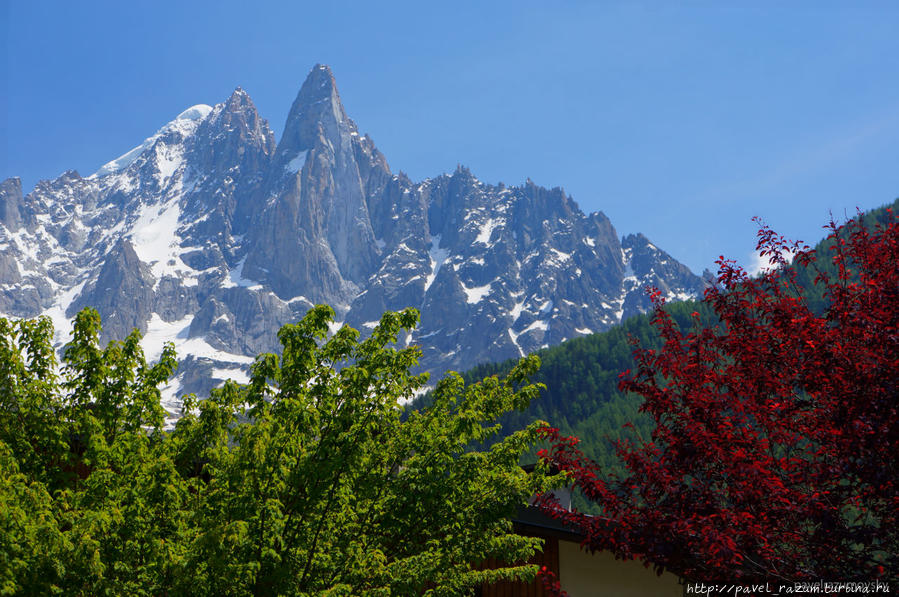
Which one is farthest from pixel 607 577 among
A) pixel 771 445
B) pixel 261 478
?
pixel 261 478

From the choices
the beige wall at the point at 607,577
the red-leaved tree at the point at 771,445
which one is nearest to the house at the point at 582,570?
the beige wall at the point at 607,577

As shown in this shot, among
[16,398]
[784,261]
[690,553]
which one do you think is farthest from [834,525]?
[16,398]

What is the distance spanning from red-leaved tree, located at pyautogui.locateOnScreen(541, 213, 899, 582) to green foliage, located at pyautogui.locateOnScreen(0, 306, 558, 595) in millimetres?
1836

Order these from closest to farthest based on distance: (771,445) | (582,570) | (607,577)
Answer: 1. (771,445)
2. (607,577)
3. (582,570)

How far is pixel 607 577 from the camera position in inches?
696

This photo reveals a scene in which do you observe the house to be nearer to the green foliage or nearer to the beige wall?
the beige wall

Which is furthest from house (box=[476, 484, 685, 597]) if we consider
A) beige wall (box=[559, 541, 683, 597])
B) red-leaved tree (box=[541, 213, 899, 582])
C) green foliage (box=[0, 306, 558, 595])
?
red-leaved tree (box=[541, 213, 899, 582])

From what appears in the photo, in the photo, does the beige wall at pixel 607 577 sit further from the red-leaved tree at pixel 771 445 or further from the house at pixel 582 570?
the red-leaved tree at pixel 771 445

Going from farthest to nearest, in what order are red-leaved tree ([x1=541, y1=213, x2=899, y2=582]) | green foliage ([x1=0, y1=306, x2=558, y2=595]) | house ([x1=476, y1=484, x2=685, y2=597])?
house ([x1=476, y1=484, x2=685, y2=597]) → green foliage ([x1=0, y1=306, x2=558, y2=595]) → red-leaved tree ([x1=541, y1=213, x2=899, y2=582])

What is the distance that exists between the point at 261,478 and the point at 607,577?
1060 centimetres

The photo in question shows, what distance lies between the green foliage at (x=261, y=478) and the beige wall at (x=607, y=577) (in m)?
4.93

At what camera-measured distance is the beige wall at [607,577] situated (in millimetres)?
17391

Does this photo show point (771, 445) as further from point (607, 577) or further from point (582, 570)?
point (582, 570)

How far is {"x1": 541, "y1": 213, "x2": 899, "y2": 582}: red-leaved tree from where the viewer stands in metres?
8.37
